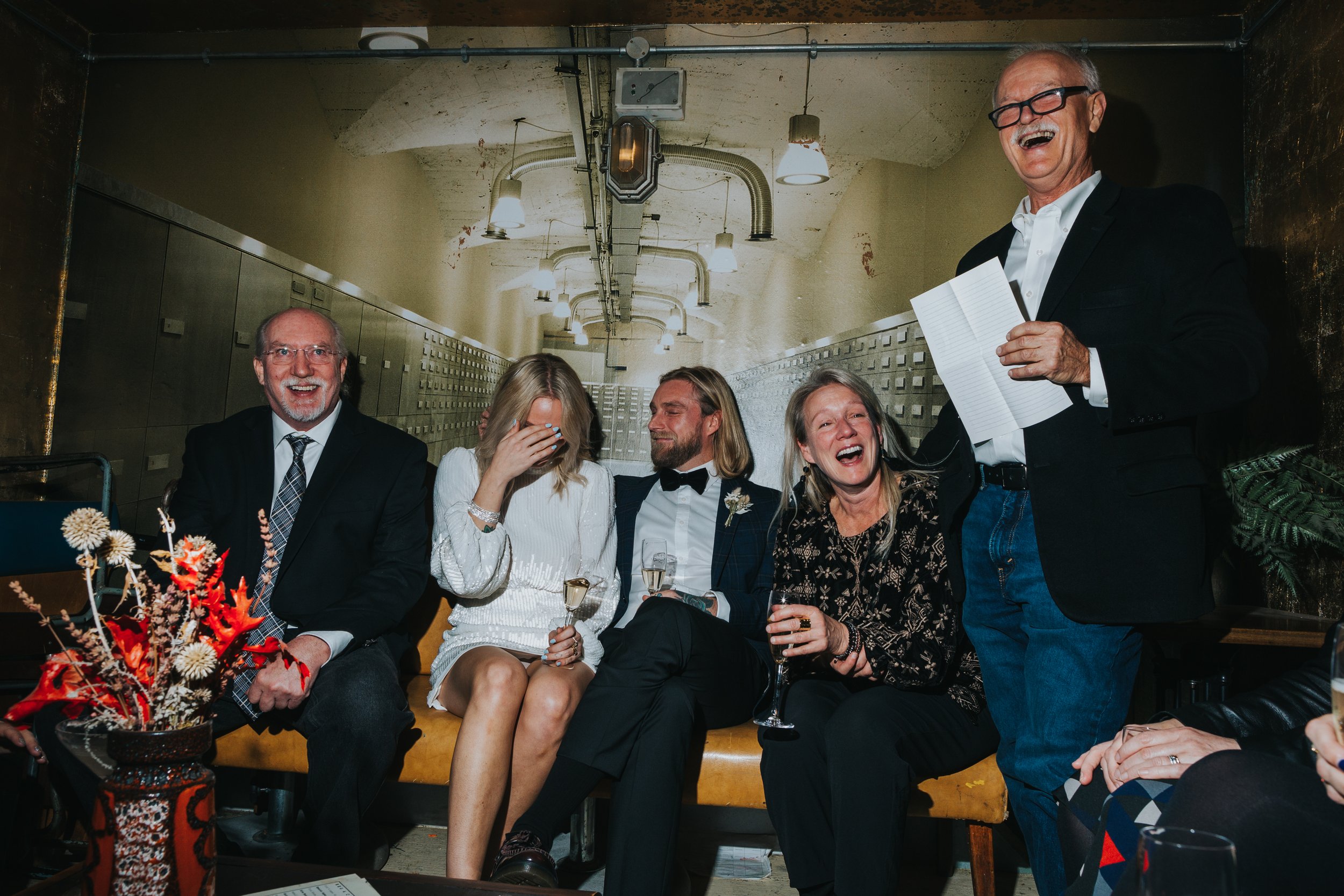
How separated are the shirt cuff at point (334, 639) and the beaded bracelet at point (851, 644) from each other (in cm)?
117

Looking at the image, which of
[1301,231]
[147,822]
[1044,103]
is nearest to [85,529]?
[147,822]

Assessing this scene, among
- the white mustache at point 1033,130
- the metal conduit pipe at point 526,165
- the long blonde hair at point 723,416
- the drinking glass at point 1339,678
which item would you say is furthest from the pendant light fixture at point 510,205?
the drinking glass at point 1339,678

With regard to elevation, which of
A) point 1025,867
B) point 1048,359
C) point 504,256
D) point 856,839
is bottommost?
point 1025,867

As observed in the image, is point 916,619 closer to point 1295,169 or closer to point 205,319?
point 1295,169

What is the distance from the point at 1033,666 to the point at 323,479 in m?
1.79

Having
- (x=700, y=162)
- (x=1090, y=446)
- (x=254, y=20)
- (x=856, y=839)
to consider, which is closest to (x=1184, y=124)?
(x=700, y=162)

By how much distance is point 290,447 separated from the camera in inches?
94.3

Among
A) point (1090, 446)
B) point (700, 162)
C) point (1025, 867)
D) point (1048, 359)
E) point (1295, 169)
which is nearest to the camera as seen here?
point (1048, 359)

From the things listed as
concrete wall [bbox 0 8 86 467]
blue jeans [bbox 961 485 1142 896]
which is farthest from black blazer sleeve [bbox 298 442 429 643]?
concrete wall [bbox 0 8 86 467]

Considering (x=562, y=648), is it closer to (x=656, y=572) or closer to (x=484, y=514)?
(x=656, y=572)

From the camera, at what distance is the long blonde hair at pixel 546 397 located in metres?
2.53

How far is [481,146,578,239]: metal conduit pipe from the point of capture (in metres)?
3.22

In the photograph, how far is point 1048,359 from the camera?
150 cm

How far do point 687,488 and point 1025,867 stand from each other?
1508 millimetres
